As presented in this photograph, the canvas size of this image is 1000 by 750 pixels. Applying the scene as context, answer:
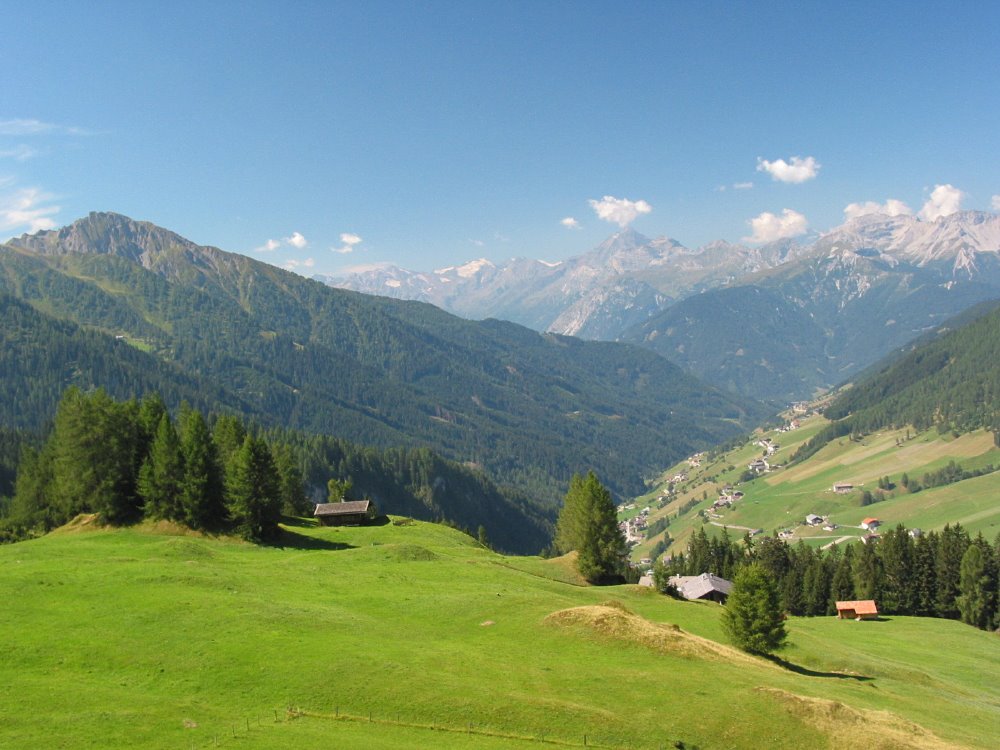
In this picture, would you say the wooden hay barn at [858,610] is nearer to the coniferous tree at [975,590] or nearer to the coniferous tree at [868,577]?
the coniferous tree at [868,577]

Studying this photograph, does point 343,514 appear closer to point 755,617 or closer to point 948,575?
point 755,617

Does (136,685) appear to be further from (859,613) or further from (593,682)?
(859,613)

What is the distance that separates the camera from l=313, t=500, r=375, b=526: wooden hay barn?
112750 mm

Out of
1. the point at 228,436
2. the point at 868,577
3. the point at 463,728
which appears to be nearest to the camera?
the point at 463,728

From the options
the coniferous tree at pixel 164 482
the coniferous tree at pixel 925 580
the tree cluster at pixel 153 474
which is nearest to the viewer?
the coniferous tree at pixel 164 482

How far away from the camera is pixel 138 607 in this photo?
47188 mm

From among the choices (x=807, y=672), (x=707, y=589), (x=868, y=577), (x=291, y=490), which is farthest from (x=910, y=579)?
(x=291, y=490)

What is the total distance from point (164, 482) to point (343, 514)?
118 feet

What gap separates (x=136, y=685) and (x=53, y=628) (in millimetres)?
10276

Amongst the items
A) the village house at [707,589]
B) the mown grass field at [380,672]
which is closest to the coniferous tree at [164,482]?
the mown grass field at [380,672]

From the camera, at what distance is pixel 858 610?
109875 millimetres

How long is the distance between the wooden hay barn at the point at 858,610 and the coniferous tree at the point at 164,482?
328 feet

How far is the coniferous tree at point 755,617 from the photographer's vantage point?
197 ft

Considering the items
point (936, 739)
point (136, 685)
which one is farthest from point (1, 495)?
point (936, 739)
